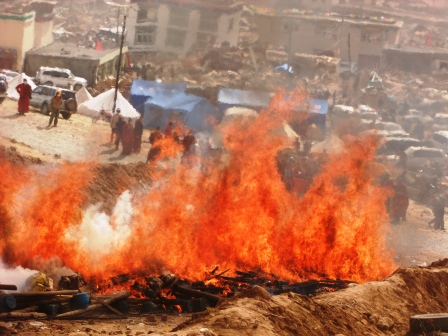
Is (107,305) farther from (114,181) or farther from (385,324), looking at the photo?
(114,181)

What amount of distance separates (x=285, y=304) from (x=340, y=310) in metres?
1.52

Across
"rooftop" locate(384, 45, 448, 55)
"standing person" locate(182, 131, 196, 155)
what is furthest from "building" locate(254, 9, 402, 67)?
"standing person" locate(182, 131, 196, 155)

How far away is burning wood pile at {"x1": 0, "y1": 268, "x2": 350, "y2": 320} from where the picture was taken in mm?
14734

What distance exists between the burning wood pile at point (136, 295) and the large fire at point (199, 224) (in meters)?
1.10

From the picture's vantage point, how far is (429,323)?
48.4ft

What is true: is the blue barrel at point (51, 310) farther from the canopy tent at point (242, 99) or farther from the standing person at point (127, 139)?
the canopy tent at point (242, 99)

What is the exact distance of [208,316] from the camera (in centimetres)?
1277

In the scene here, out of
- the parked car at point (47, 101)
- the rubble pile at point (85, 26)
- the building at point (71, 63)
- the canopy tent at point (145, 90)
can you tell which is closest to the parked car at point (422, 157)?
the canopy tent at point (145, 90)

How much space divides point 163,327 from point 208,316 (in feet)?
9.13

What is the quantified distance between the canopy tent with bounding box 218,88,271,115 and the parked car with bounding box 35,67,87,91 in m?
7.61

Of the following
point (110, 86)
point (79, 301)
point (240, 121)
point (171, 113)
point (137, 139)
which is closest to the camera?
point (79, 301)

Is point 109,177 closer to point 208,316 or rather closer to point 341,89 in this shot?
point 208,316

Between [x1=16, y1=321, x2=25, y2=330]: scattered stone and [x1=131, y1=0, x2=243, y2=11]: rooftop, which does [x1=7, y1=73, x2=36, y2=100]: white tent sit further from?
[x1=131, y1=0, x2=243, y2=11]: rooftop

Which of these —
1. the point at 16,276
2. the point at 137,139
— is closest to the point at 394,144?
the point at 137,139
